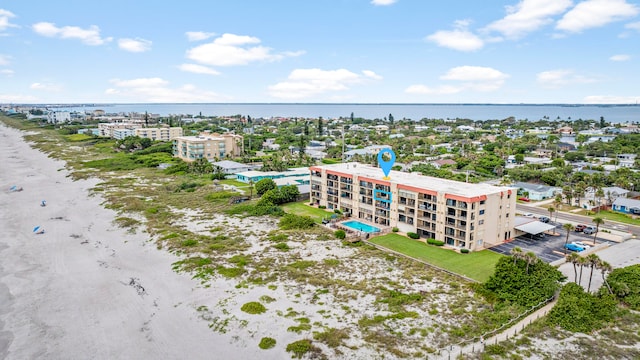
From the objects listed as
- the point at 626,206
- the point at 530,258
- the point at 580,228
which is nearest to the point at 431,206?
the point at 530,258

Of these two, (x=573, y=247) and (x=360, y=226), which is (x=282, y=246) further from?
(x=573, y=247)

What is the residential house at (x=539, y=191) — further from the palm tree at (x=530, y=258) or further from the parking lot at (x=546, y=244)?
the palm tree at (x=530, y=258)

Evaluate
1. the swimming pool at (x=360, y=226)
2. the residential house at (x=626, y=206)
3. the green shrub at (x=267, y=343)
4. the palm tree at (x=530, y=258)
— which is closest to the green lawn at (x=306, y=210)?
the swimming pool at (x=360, y=226)

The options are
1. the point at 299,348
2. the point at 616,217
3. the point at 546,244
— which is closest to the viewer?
the point at 299,348

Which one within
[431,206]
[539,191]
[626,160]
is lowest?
[539,191]

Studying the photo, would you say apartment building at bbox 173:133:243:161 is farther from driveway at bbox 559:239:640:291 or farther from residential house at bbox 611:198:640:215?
driveway at bbox 559:239:640:291

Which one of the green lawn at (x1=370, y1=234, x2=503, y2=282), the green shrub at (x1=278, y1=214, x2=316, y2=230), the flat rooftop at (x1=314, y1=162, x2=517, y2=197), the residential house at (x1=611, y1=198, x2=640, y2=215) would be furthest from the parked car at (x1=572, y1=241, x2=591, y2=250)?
the green shrub at (x1=278, y1=214, x2=316, y2=230)
